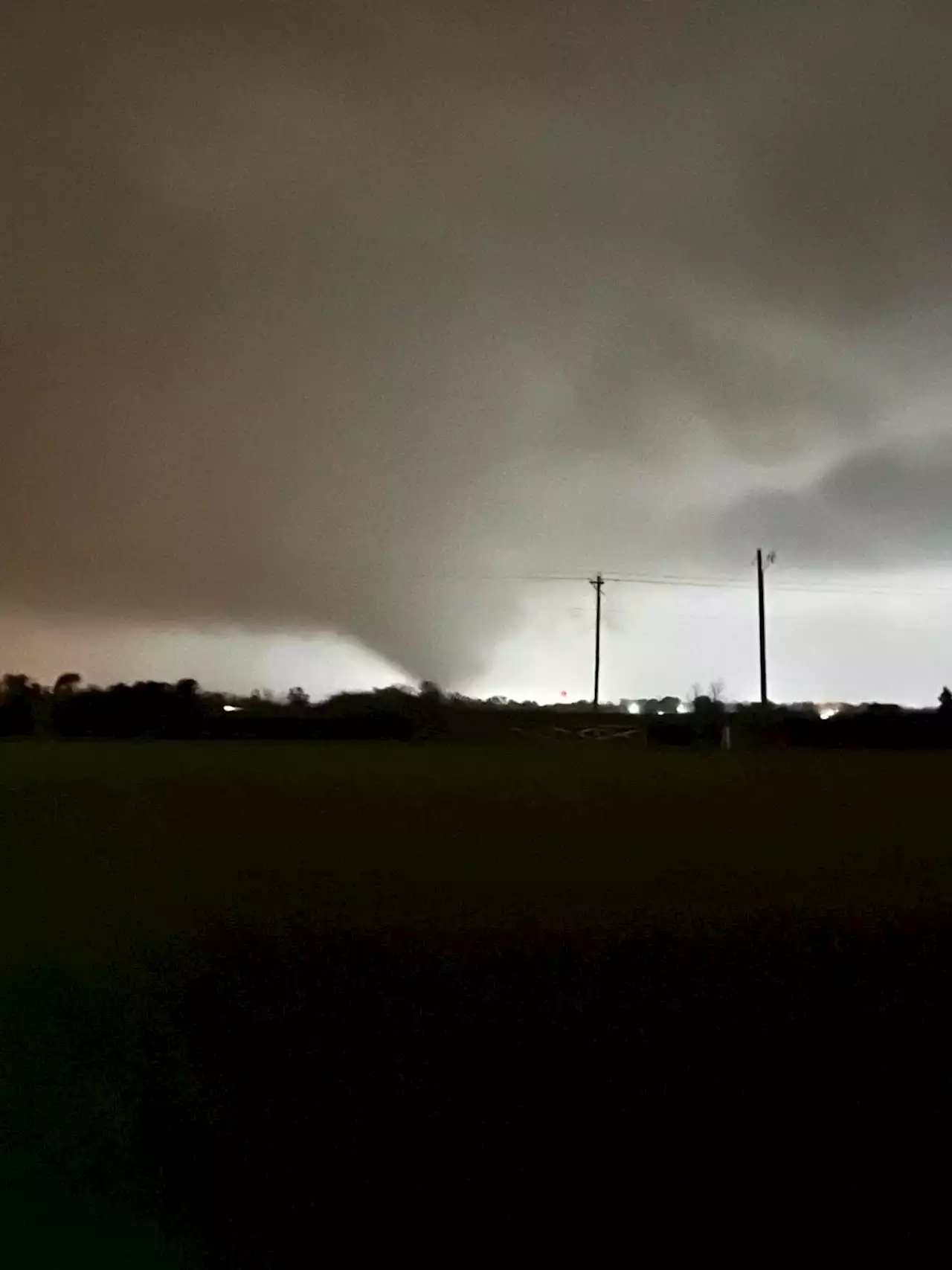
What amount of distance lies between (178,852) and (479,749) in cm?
1043

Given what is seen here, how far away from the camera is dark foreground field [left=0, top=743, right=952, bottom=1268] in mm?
3035

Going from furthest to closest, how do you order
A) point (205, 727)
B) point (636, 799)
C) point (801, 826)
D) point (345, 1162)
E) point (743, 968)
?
1. point (205, 727)
2. point (636, 799)
3. point (801, 826)
4. point (743, 968)
5. point (345, 1162)

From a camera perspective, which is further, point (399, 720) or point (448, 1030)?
point (399, 720)

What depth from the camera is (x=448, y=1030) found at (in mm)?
4059

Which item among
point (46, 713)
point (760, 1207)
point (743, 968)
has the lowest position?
point (760, 1207)

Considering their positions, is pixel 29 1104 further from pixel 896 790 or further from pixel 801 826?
pixel 896 790

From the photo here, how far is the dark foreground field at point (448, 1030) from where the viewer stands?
3.04 metres

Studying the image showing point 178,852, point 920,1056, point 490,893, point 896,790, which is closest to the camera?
point 920,1056

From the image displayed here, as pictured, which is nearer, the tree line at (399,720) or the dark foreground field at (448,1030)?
the dark foreground field at (448,1030)

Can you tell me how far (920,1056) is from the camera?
3.88 meters

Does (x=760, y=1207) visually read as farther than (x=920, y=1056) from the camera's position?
No

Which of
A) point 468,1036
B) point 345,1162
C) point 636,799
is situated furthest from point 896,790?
point 345,1162

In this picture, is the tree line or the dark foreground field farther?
the tree line

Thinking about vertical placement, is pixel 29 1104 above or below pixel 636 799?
below
